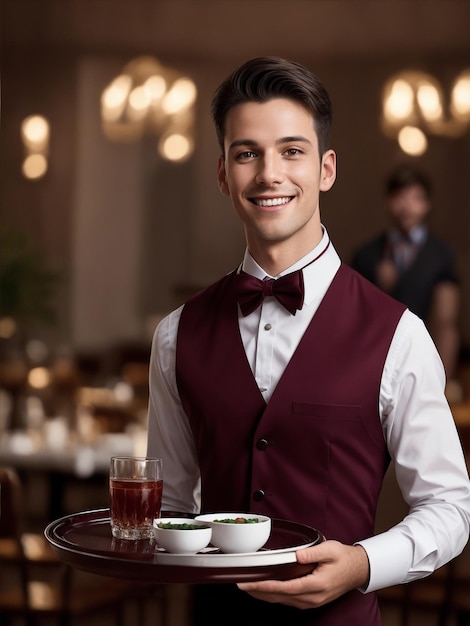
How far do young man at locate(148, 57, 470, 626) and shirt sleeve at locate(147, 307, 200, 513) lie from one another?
0.20 feet

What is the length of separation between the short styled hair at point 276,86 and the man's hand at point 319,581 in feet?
2.38

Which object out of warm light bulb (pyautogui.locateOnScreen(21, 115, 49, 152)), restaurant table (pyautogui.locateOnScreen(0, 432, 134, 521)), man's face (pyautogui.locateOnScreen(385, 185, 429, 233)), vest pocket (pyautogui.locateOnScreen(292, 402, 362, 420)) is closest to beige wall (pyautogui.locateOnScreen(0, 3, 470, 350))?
warm light bulb (pyautogui.locateOnScreen(21, 115, 49, 152))

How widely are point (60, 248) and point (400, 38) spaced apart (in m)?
3.53

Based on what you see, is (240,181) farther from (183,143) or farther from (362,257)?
(183,143)

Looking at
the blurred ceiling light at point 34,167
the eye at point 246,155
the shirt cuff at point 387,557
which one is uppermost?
the blurred ceiling light at point 34,167

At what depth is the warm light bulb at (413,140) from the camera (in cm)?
905

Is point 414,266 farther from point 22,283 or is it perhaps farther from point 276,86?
point 276,86

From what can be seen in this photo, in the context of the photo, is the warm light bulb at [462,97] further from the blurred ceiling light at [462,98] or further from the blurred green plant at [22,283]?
the blurred green plant at [22,283]

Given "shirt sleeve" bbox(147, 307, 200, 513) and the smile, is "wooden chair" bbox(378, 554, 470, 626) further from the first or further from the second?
the smile

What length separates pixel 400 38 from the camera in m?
9.09

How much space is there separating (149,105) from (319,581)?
8.30 meters

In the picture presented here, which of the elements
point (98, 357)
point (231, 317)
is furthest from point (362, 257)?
point (231, 317)

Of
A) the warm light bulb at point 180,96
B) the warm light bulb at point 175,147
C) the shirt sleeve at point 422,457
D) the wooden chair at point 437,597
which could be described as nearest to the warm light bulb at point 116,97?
the warm light bulb at point 180,96

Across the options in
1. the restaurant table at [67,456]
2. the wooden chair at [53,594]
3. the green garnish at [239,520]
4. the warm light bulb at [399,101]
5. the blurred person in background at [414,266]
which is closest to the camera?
the green garnish at [239,520]
